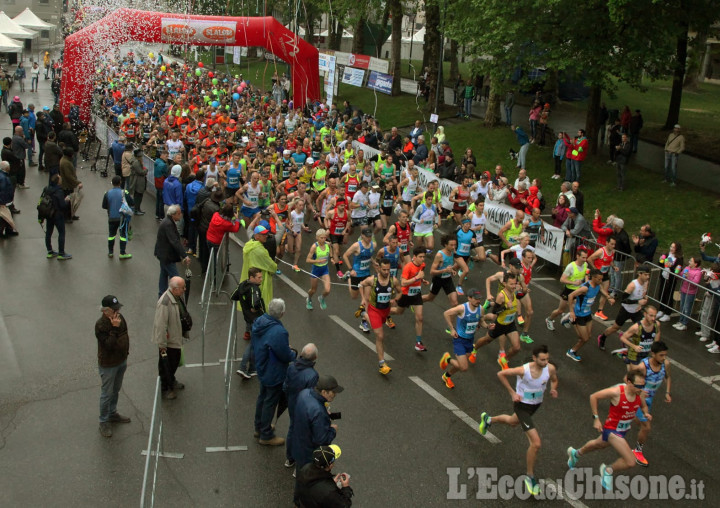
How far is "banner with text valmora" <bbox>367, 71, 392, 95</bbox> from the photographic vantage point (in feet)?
107

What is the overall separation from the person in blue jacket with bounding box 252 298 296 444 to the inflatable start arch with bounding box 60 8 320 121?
19661 mm

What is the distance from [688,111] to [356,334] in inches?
957

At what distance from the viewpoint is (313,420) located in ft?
21.9

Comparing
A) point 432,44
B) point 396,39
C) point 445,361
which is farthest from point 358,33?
point 445,361

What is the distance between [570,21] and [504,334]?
1205 cm

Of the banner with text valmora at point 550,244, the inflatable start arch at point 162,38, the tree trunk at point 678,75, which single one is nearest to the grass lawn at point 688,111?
the tree trunk at point 678,75

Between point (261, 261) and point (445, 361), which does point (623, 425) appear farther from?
point (261, 261)

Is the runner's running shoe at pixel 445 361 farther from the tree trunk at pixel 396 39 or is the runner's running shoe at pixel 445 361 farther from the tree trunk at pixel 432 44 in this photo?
the tree trunk at pixel 396 39

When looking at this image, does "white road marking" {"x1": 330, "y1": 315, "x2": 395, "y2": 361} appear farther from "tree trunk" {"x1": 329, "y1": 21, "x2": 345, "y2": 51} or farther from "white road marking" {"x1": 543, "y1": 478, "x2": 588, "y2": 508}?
"tree trunk" {"x1": 329, "y1": 21, "x2": 345, "y2": 51}

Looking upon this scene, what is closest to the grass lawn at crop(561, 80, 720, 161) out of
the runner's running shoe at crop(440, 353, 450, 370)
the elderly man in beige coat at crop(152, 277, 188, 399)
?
the runner's running shoe at crop(440, 353, 450, 370)

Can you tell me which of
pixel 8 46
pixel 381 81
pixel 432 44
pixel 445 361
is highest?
pixel 432 44

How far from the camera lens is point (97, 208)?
18.5m

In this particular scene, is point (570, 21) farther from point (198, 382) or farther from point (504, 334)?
point (198, 382)

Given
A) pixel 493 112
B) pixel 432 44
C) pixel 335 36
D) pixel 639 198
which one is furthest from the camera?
pixel 335 36
